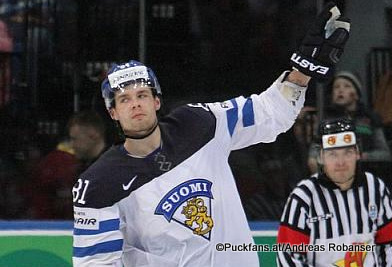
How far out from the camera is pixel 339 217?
181 inches

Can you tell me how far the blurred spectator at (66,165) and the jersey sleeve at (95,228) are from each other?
184 centimetres

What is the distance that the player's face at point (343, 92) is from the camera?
5.44 m

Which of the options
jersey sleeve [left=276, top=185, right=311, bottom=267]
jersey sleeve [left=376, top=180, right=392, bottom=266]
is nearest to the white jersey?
jersey sleeve [left=276, top=185, right=311, bottom=267]

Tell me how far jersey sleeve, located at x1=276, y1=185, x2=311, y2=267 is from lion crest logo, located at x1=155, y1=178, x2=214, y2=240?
1.01 m

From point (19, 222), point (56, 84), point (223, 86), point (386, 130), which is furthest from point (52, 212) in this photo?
point (386, 130)

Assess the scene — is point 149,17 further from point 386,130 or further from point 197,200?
point 197,200

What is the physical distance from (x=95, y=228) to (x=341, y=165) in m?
1.36

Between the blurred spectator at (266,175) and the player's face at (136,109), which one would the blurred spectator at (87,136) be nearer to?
the blurred spectator at (266,175)

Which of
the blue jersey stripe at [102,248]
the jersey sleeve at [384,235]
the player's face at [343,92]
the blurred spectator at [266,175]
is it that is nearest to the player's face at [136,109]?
the blue jersey stripe at [102,248]

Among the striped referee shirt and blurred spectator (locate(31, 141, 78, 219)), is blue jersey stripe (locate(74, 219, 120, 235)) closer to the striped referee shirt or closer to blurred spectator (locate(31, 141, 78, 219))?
the striped referee shirt

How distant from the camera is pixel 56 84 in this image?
5.38 meters

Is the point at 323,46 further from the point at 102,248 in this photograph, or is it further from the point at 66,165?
the point at 66,165

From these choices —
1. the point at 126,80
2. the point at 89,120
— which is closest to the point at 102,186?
the point at 126,80

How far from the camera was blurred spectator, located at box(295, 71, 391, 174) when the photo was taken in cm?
541
